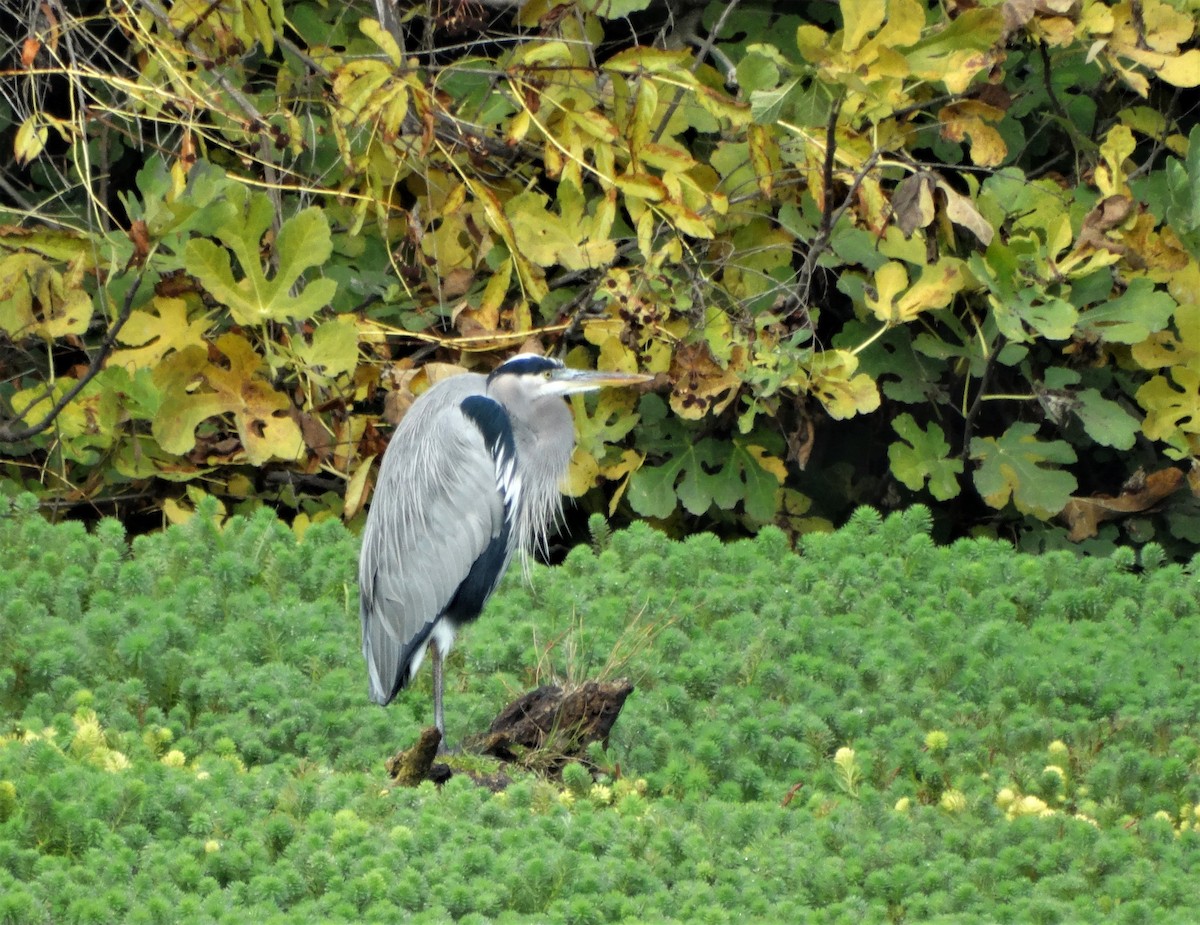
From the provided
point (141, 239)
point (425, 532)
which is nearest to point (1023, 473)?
point (425, 532)

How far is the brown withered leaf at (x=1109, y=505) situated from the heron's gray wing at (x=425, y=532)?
2.36 meters

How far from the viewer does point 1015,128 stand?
6461 mm

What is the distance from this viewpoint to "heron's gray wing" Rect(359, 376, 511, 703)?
4.75m

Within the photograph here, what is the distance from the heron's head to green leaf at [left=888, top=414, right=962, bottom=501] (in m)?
1.57

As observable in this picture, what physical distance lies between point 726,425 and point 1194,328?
166cm

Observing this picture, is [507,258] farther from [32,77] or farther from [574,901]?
[574,901]

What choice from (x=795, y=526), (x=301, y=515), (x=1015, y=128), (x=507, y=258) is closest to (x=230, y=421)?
(x=301, y=515)

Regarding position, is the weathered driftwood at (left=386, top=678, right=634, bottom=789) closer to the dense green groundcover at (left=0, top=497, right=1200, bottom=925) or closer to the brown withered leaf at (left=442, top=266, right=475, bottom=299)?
the dense green groundcover at (left=0, top=497, right=1200, bottom=925)

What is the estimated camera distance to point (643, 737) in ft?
15.2

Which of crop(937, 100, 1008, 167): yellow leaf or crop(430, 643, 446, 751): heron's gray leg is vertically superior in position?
crop(937, 100, 1008, 167): yellow leaf

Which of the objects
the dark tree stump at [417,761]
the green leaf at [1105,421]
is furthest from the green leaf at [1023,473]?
the dark tree stump at [417,761]

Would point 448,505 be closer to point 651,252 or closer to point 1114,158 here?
point 651,252

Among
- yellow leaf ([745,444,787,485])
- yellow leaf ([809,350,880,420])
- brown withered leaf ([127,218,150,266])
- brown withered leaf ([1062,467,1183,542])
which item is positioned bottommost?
brown withered leaf ([1062,467,1183,542])

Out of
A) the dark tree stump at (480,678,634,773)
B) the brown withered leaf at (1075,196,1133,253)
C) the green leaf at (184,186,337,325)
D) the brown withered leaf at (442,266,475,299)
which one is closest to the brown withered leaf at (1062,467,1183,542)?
the brown withered leaf at (1075,196,1133,253)
